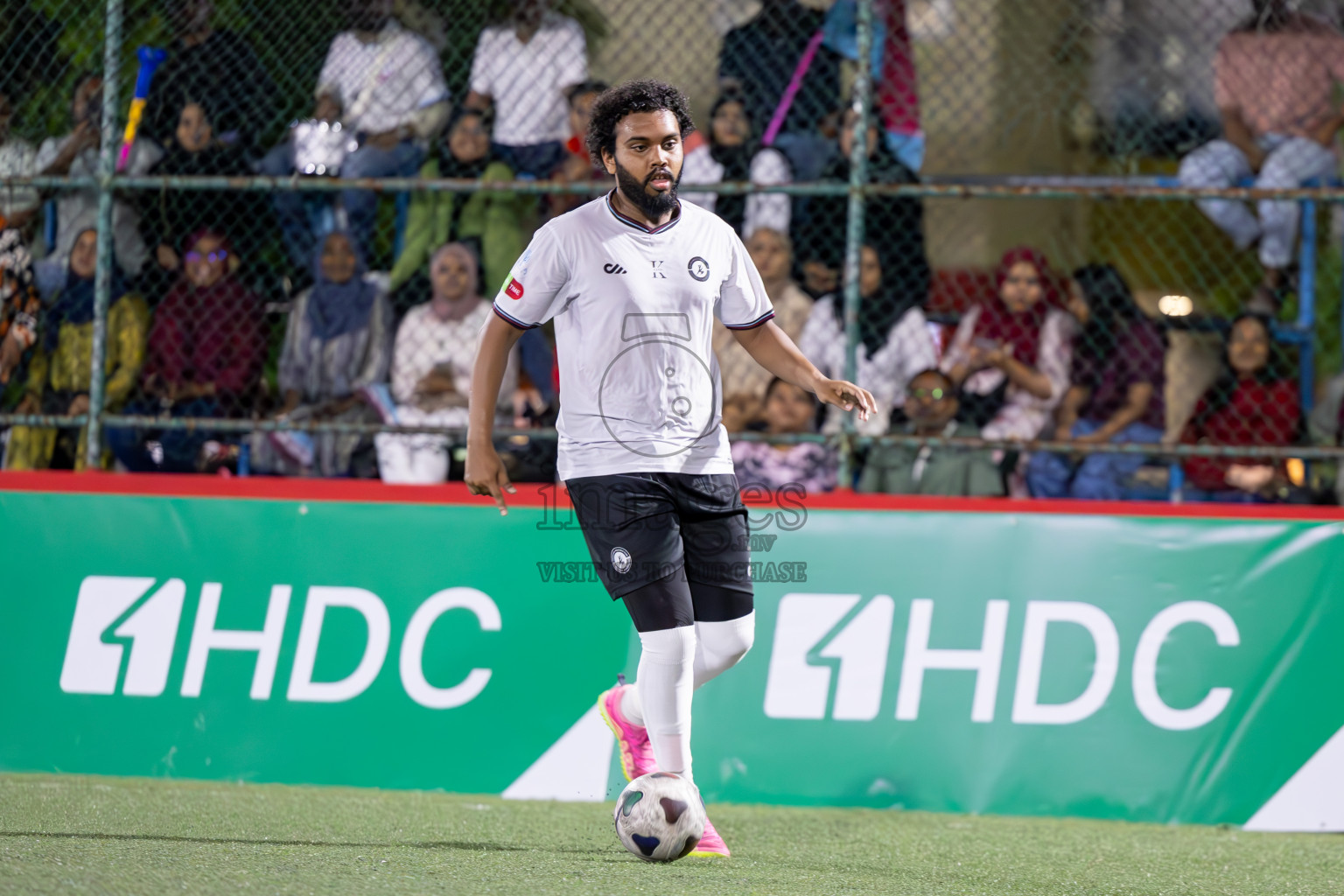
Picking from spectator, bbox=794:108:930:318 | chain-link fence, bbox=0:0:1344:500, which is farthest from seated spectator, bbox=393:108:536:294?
spectator, bbox=794:108:930:318

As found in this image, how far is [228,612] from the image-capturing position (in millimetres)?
4730

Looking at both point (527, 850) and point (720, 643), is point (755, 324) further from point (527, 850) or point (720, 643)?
point (527, 850)

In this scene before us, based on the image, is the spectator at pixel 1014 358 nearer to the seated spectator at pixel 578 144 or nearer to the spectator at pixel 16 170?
the seated spectator at pixel 578 144

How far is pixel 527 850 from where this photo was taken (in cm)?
362

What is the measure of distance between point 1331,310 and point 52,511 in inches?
220

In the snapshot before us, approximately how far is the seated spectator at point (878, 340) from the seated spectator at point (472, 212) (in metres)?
1.39

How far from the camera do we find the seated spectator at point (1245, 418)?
589 centimetres

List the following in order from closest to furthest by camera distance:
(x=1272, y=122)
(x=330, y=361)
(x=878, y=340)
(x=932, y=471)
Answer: (x=932, y=471) → (x=878, y=340) → (x=330, y=361) → (x=1272, y=122)

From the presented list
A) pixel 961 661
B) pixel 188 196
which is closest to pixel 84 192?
pixel 188 196

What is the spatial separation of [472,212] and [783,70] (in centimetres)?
155

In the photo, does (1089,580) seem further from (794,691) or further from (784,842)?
(784,842)

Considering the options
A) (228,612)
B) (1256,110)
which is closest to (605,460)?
(228,612)

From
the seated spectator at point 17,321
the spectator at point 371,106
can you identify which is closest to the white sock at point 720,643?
the spectator at point 371,106

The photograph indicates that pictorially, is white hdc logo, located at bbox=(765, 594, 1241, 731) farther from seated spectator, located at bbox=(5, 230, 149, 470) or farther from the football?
seated spectator, located at bbox=(5, 230, 149, 470)
